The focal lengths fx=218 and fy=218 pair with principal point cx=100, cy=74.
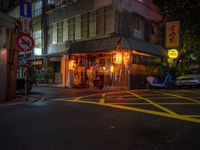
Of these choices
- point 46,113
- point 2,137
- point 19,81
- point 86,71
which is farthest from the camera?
point 86,71

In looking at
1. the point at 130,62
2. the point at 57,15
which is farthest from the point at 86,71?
the point at 57,15

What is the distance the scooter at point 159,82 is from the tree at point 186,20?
211 inches

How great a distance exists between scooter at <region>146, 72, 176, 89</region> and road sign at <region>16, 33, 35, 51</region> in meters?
10.8

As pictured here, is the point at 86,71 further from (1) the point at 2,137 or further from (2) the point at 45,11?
(1) the point at 2,137

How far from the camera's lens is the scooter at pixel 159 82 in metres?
17.8

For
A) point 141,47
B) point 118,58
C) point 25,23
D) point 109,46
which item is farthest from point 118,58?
point 25,23

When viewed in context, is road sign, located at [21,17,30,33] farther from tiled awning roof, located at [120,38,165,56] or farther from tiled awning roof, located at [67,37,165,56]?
tiled awning roof, located at [120,38,165,56]

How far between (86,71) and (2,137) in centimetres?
1686

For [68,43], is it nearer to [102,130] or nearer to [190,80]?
[190,80]

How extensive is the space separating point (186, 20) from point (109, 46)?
9250 millimetres

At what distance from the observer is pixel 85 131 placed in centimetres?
515

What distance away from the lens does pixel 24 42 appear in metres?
9.88

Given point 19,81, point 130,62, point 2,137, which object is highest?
point 130,62

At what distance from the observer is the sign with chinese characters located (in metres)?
19.6
